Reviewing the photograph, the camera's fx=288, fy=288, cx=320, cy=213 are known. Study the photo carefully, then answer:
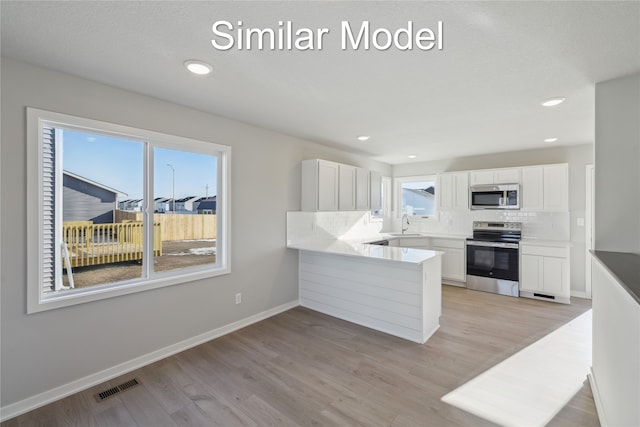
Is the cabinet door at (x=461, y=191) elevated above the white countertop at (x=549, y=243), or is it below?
above

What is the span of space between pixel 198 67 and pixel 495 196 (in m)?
4.89

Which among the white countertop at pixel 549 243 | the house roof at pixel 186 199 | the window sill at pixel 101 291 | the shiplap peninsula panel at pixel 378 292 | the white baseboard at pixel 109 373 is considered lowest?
the white baseboard at pixel 109 373

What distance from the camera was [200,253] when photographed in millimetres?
3207

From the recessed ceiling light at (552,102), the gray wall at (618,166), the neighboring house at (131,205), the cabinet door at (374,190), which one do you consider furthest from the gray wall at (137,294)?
the gray wall at (618,166)

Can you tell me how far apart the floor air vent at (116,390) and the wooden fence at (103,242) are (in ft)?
3.32

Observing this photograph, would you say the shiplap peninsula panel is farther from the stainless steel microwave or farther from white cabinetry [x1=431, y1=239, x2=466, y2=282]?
the stainless steel microwave

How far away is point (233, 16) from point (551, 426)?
10.3 feet

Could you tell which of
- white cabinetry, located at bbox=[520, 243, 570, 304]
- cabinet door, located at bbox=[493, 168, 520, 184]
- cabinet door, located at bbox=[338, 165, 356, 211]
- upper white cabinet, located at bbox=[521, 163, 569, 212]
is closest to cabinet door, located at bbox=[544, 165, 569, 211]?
upper white cabinet, located at bbox=[521, 163, 569, 212]

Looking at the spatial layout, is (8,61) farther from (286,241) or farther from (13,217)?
(286,241)

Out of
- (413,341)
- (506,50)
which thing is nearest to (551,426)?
(413,341)

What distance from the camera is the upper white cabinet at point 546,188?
14.6 feet

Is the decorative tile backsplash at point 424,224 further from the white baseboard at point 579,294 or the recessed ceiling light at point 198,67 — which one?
the recessed ceiling light at point 198,67

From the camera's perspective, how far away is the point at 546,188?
4.58m

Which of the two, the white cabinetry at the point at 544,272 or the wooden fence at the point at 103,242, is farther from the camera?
the white cabinetry at the point at 544,272
